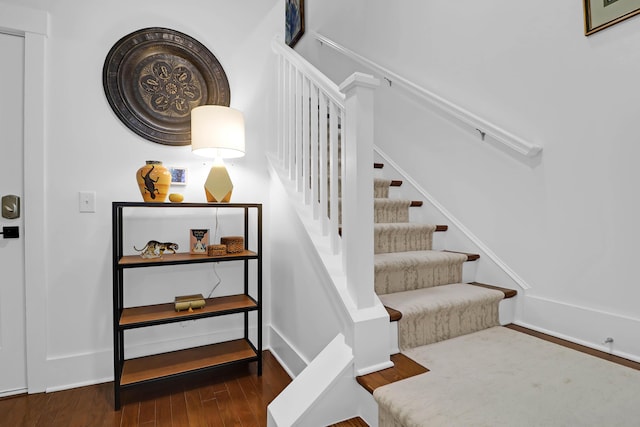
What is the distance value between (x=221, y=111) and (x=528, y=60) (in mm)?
1688

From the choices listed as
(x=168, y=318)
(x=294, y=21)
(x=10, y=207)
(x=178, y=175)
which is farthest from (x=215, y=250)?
(x=294, y=21)

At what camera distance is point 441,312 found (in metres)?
1.53

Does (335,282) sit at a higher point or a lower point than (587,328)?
higher

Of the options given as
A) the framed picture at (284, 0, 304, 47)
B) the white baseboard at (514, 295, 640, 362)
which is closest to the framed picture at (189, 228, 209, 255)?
the white baseboard at (514, 295, 640, 362)

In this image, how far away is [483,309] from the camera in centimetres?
167

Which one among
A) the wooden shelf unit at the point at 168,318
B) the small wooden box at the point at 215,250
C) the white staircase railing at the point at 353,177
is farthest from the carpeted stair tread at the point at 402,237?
the small wooden box at the point at 215,250

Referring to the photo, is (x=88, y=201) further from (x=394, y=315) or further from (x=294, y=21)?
(x=294, y=21)

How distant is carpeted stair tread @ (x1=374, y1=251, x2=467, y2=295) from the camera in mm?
1720

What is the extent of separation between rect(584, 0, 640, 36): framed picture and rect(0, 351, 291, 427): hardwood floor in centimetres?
234

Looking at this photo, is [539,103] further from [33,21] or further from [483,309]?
[33,21]

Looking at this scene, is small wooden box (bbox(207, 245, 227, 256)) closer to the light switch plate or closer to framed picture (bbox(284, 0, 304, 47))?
the light switch plate

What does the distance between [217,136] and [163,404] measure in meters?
1.47

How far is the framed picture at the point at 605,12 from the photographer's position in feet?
4.34

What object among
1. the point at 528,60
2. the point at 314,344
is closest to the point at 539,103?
the point at 528,60
